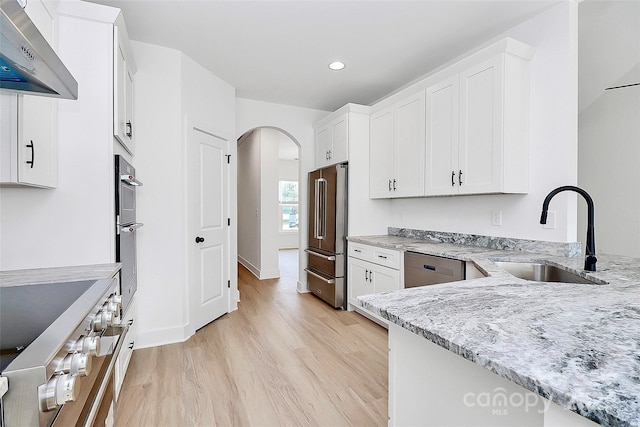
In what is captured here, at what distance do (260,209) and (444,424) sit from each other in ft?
15.7

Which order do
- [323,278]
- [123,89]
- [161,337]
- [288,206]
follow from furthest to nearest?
[288,206]
[323,278]
[161,337]
[123,89]

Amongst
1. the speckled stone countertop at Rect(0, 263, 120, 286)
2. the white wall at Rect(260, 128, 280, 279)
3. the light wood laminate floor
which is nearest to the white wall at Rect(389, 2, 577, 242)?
the light wood laminate floor

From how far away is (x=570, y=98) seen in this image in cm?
213

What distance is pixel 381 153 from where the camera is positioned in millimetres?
3510

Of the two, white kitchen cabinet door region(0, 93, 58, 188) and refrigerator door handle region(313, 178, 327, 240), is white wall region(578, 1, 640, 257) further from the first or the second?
white kitchen cabinet door region(0, 93, 58, 188)

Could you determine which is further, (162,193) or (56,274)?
(162,193)

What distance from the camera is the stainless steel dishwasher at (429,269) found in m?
2.24

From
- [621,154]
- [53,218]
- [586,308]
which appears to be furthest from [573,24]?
[53,218]

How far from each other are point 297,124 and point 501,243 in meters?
2.95

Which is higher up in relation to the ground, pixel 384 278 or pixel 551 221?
pixel 551 221

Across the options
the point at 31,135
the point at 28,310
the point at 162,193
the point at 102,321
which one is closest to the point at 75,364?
the point at 102,321

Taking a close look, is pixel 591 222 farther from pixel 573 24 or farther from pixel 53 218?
pixel 53 218

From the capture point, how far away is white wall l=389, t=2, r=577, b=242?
2129 mm

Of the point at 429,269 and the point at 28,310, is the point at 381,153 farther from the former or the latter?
the point at 28,310
